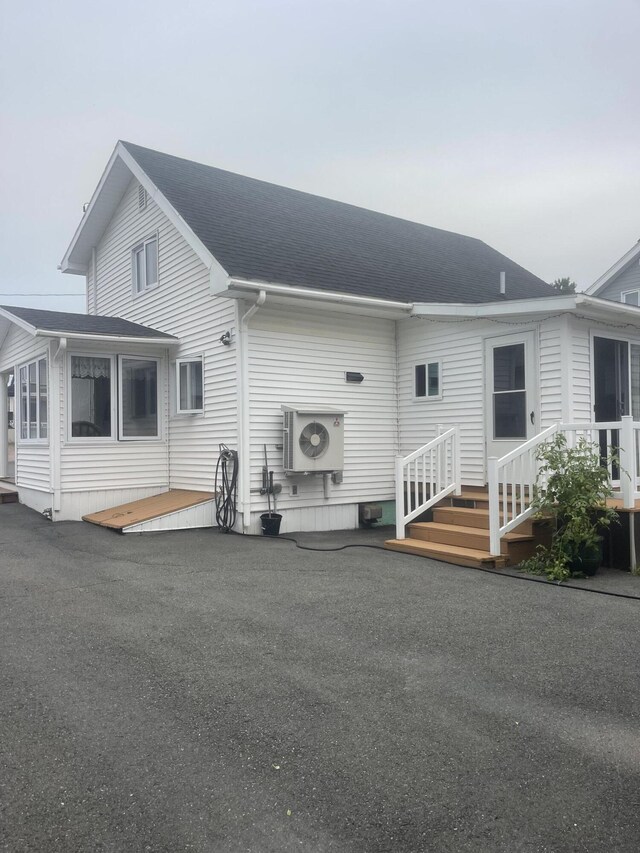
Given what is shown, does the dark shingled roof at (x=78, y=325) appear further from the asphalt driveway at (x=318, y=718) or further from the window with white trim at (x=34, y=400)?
the asphalt driveway at (x=318, y=718)

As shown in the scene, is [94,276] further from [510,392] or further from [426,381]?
[510,392]

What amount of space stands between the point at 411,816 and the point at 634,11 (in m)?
Answer: 9.42

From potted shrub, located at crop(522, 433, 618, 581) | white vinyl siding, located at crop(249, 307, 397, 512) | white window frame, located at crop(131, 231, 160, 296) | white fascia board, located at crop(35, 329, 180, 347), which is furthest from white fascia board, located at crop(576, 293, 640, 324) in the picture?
white window frame, located at crop(131, 231, 160, 296)

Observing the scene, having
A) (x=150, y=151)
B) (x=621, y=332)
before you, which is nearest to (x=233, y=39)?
(x=150, y=151)

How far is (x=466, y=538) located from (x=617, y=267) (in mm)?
15821

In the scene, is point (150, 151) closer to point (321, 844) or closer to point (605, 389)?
point (605, 389)

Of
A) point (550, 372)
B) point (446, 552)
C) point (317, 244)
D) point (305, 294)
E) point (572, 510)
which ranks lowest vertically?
point (446, 552)

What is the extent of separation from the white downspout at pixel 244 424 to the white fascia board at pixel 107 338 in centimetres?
201

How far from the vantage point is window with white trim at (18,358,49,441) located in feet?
36.7

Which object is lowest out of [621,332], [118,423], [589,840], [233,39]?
[589,840]

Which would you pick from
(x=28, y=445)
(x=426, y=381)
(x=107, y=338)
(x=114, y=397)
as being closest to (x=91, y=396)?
(x=114, y=397)

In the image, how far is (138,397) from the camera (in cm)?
1135

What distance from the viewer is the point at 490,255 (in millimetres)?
17297

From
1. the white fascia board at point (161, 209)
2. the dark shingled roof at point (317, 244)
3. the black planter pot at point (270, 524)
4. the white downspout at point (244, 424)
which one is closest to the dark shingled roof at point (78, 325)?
the white fascia board at point (161, 209)
